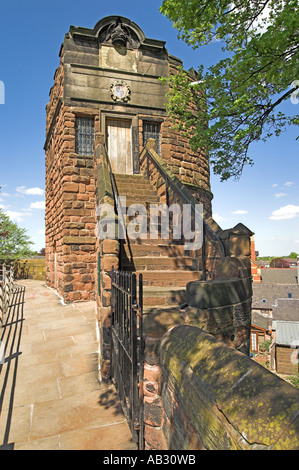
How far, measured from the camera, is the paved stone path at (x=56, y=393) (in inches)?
121

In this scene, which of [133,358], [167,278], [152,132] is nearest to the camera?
[133,358]

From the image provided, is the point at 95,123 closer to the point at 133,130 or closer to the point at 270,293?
the point at 133,130

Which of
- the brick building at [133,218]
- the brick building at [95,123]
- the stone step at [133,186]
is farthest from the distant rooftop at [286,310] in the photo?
the stone step at [133,186]

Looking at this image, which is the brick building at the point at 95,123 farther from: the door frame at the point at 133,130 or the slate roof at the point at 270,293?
the slate roof at the point at 270,293

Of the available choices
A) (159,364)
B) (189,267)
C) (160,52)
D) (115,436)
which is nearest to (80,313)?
(189,267)

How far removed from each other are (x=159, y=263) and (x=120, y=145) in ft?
21.1

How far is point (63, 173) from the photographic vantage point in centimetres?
959

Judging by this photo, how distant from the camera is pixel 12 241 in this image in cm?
2653

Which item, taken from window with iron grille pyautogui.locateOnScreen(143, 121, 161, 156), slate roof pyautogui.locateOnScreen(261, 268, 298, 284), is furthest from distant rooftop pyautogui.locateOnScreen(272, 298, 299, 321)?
window with iron grille pyautogui.locateOnScreen(143, 121, 161, 156)

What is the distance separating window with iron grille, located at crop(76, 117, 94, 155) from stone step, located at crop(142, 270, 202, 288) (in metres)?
6.41

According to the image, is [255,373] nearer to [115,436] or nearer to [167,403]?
[167,403]

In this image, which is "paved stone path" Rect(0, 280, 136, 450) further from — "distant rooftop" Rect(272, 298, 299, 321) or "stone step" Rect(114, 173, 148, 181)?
"distant rooftop" Rect(272, 298, 299, 321)

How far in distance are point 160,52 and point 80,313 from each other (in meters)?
10.8

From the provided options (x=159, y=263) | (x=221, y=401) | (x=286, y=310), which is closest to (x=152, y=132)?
(x=159, y=263)
